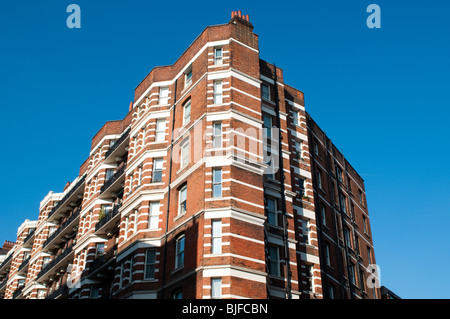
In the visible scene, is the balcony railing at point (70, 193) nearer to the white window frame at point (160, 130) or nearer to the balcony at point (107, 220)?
the balcony at point (107, 220)

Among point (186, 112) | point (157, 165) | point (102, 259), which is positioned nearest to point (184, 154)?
point (157, 165)

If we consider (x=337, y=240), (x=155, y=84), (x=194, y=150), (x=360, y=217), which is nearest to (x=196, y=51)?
(x=155, y=84)

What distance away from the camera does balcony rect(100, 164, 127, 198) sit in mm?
43719

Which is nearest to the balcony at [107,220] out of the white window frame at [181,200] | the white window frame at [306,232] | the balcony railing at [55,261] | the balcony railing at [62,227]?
the balcony railing at [55,261]

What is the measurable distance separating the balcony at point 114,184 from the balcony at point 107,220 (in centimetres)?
209

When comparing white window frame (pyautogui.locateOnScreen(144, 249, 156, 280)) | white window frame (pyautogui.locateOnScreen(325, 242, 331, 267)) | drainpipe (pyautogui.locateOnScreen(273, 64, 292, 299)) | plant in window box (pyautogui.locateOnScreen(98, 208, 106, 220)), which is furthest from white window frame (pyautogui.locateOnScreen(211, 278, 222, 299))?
plant in window box (pyautogui.locateOnScreen(98, 208, 106, 220))

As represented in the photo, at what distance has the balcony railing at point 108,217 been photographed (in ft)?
136

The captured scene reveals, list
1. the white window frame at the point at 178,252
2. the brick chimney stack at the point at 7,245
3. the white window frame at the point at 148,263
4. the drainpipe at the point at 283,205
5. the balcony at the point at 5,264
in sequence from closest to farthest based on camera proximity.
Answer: the white window frame at the point at 178,252 → the drainpipe at the point at 283,205 → the white window frame at the point at 148,263 → the balcony at the point at 5,264 → the brick chimney stack at the point at 7,245

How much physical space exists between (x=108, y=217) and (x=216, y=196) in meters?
13.0

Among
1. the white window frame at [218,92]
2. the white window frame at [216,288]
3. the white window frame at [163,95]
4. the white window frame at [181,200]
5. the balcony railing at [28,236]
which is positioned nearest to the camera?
the white window frame at [216,288]

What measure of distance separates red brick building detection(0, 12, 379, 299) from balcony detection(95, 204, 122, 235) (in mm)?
163

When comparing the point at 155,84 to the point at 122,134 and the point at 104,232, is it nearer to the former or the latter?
the point at 122,134
